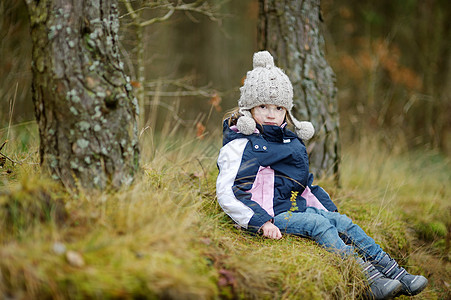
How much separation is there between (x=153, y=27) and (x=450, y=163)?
6.34 meters

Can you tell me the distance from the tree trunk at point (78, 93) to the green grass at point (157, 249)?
172mm

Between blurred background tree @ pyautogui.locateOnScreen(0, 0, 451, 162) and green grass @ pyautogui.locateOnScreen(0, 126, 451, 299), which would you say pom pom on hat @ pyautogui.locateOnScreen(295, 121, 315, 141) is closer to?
green grass @ pyautogui.locateOnScreen(0, 126, 451, 299)

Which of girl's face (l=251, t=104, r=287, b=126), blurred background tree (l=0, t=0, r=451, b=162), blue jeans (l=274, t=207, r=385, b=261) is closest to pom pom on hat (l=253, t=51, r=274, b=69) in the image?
girl's face (l=251, t=104, r=287, b=126)

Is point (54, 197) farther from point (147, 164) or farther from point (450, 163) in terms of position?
point (450, 163)

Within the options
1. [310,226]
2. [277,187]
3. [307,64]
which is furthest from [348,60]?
[310,226]

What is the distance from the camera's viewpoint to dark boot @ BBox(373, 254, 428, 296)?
2938 mm

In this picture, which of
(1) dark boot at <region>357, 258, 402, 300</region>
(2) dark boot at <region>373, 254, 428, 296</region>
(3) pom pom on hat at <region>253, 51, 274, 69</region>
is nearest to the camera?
(1) dark boot at <region>357, 258, 402, 300</region>

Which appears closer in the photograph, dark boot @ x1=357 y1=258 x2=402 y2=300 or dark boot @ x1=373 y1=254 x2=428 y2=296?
dark boot @ x1=357 y1=258 x2=402 y2=300

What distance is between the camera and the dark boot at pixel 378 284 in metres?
2.82

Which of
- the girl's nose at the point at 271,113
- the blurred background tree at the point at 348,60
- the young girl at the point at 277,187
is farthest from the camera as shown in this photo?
the blurred background tree at the point at 348,60

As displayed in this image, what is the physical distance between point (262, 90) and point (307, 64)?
153 cm

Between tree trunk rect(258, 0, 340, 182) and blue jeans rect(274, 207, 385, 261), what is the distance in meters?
1.45

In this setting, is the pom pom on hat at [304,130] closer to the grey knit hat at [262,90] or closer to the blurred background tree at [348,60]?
the grey knit hat at [262,90]

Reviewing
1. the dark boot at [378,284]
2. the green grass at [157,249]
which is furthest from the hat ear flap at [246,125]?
the dark boot at [378,284]
